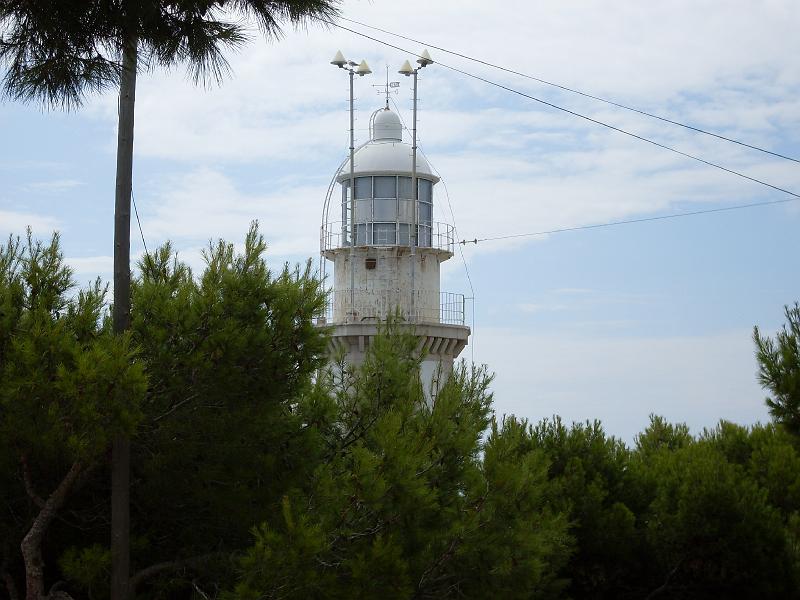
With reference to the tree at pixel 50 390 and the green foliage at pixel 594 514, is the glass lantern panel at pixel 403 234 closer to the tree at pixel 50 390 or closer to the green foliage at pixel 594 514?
the green foliage at pixel 594 514

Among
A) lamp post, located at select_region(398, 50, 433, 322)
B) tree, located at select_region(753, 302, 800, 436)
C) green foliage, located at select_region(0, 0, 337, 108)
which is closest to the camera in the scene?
green foliage, located at select_region(0, 0, 337, 108)

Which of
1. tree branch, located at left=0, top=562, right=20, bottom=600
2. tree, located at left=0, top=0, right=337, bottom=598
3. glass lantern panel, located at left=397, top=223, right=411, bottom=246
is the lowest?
tree branch, located at left=0, top=562, right=20, bottom=600

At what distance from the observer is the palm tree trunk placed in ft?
27.2

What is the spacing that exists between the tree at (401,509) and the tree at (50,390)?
1364mm

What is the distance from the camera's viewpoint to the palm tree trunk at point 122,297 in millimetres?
8297

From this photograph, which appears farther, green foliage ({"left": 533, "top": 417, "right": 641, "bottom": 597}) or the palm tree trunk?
green foliage ({"left": 533, "top": 417, "right": 641, "bottom": 597})

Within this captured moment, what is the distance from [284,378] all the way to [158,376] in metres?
0.97

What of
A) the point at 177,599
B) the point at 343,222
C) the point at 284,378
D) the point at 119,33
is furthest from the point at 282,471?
the point at 343,222

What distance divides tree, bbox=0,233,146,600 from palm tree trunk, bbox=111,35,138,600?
16cm

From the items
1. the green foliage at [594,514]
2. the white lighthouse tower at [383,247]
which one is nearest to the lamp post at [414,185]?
the white lighthouse tower at [383,247]

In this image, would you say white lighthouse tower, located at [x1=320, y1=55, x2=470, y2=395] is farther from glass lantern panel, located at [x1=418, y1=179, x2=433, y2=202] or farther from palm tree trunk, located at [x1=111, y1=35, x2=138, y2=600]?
palm tree trunk, located at [x1=111, y1=35, x2=138, y2=600]

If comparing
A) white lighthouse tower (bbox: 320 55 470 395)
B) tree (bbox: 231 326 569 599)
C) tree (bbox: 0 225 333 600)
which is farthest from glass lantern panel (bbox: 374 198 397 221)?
tree (bbox: 0 225 333 600)

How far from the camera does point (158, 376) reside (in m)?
8.45

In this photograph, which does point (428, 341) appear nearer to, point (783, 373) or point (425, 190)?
point (425, 190)
